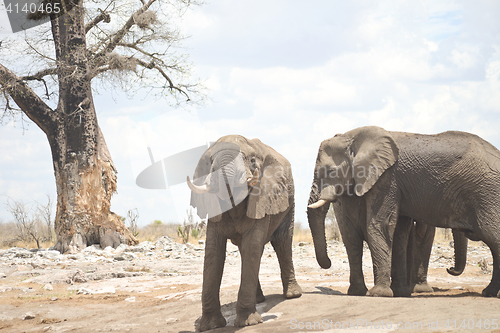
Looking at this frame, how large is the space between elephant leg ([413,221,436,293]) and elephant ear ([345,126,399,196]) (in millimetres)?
2218

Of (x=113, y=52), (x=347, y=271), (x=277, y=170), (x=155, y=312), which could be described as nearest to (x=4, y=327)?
(x=155, y=312)

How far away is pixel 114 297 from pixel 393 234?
5.86 metres

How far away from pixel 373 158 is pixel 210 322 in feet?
12.6

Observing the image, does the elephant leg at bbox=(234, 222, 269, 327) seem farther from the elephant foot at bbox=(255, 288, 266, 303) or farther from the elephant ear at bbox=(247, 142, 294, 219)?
the elephant foot at bbox=(255, 288, 266, 303)

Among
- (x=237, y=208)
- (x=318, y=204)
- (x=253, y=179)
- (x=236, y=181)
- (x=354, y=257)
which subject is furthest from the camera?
(x=354, y=257)

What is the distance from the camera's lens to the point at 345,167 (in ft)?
28.0

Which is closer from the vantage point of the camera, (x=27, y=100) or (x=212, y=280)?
(x=212, y=280)

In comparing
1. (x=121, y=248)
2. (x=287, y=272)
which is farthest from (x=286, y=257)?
(x=121, y=248)

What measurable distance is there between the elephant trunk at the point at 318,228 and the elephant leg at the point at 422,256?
2094mm

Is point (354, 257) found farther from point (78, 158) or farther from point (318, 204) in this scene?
point (78, 158)

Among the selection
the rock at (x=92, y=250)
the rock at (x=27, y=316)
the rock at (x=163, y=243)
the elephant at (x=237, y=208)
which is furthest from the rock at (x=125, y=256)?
the elephant at (x=237, y=208)

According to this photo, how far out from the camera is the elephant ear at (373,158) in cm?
815

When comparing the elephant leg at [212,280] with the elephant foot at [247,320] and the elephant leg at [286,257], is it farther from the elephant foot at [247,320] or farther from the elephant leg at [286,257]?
the elephant leg at [286,257]

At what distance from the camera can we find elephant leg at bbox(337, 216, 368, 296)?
27.9ft
